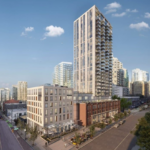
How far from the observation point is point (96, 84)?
3314 inches

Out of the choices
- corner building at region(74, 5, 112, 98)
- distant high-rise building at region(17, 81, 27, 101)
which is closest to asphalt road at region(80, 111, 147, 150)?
corner building at region(74, 5, 112, 98)

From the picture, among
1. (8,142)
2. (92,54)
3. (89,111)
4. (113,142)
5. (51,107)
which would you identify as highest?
(92,54)

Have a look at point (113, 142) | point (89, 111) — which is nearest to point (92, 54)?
point (89, 111)

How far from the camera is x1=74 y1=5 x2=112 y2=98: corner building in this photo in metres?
85.2

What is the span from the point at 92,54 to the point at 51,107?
49113 millimetres

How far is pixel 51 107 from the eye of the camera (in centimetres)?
4791

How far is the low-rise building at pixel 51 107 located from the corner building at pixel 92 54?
33.5 metres

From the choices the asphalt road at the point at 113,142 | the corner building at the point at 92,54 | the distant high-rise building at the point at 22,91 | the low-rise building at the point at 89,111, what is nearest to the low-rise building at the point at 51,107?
the low-rise building at the point at 89,111

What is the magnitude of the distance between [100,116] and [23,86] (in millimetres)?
148944

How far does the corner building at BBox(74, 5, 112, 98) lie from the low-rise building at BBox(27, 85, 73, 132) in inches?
1317

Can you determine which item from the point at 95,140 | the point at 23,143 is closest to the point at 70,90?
the point at 95,140

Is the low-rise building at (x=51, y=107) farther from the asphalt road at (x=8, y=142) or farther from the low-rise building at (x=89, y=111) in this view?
the asphalt road at (x=8, y=142)

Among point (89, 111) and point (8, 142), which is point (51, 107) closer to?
point (8, 142)

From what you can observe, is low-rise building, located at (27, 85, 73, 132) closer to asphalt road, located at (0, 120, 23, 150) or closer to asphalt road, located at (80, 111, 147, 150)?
asphalt road, located at (0, 120, 23, 150)
